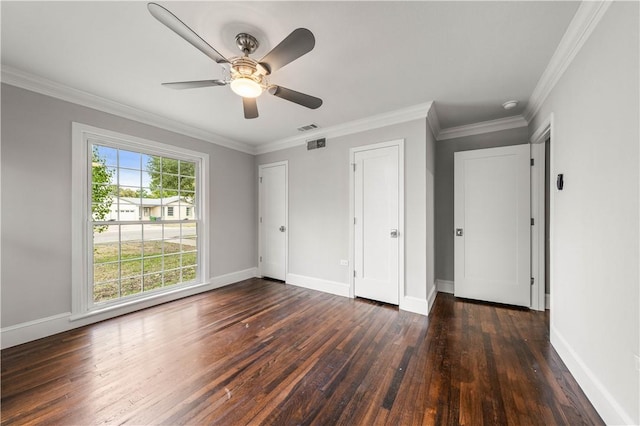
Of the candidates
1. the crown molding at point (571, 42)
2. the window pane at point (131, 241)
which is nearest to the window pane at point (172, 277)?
the window pane at point (131, 241)

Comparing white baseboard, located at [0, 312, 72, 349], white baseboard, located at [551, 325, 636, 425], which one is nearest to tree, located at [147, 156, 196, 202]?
white baseboard, located at [0, 312, 72, 349]

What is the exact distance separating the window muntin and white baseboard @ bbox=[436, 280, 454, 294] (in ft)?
12.7

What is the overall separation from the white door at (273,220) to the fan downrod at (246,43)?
250cm

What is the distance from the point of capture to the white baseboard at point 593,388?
1.27m

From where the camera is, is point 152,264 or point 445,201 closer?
point 152,264

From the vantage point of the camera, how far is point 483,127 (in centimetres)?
346

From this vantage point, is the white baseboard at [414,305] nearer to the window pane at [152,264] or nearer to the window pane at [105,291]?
the window pane at [152,264]

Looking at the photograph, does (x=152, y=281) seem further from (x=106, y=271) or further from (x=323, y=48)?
(x=323, y=48)

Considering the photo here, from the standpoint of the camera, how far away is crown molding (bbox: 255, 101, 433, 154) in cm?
294

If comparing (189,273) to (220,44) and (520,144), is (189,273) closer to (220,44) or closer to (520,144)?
(220,44)

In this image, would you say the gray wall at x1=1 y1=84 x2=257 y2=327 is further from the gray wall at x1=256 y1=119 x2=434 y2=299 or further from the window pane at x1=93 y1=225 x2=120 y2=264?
the gray wall at x1=256 y1=119 x2=434 y2=299

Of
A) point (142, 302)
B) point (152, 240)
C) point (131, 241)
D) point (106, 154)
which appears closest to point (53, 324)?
point (142, 302)

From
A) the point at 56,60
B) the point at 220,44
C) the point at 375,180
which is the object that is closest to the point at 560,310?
the point at 375,180

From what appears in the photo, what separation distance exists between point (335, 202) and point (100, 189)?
303cm
